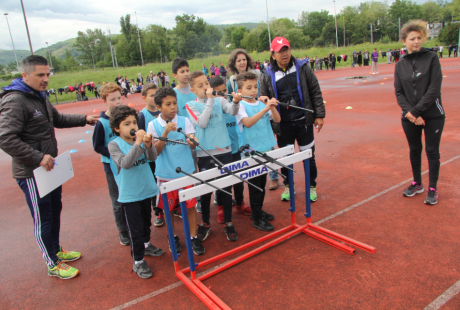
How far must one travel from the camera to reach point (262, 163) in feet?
9.73

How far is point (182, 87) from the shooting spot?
163 inches

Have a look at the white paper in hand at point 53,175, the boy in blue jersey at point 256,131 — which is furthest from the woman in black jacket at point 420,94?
the white paper in hand at point 53,175

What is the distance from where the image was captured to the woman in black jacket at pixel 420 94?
363cm

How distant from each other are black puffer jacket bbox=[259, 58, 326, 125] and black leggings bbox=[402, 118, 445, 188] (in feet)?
3.60

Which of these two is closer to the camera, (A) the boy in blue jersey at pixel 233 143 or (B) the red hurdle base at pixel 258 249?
(B) the red hurdle base at pixel 258 249

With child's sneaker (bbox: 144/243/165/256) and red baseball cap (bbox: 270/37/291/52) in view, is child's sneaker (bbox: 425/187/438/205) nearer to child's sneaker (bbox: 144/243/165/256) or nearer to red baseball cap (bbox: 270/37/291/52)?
red baseball cap (bbox: 270/37/291/52)

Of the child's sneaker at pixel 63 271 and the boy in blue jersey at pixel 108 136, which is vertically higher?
the boy in blue jersey at pixel 108 136

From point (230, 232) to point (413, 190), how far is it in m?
2.53

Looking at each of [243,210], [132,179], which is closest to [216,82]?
[132,179]

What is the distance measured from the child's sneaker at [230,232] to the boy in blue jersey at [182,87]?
1.54 m

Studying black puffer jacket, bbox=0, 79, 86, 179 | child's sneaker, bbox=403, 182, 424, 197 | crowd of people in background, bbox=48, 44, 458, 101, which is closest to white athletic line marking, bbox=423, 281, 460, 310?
child's sneaker, bbox=403, 182, 424, 197

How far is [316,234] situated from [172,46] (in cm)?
8351

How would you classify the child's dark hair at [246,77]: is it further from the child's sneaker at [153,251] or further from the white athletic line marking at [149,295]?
the white athletic line marking at [149,295]

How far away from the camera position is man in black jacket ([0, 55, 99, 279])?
275 cm
